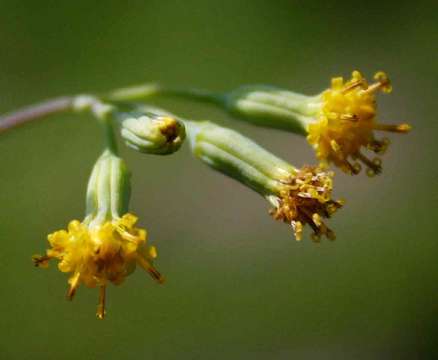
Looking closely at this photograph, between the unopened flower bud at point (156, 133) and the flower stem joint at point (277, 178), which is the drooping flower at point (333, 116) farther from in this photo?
the unopened flower bud at point (156, 133)

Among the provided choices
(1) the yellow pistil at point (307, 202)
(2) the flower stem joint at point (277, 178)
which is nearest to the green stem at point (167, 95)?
(2) the flower stem joint at point (277, 178)

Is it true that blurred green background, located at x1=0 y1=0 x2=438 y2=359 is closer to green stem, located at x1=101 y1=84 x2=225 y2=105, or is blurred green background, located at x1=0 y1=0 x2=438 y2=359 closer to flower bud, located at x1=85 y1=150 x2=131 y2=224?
green stem, located at x1=101 y1=84 x2=225 y2=105

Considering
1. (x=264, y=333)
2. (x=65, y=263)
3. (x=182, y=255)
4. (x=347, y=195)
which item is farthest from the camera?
(x=347, y=195)

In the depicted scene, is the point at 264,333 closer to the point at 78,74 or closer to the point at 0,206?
the point at 0,206

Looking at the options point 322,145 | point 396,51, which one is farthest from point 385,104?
point 322,145

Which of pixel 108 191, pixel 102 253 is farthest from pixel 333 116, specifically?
pixel 102 253

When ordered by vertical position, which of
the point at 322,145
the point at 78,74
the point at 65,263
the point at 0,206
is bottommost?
the point at 65,263

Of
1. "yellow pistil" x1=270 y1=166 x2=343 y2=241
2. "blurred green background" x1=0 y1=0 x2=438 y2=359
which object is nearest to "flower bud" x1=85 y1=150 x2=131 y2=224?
"yellow pistil" x1=270 y1=166 x2=343 y2=241
